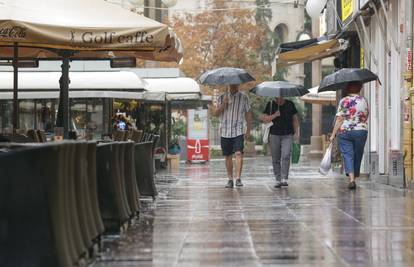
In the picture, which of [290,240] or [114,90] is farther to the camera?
[114,90]

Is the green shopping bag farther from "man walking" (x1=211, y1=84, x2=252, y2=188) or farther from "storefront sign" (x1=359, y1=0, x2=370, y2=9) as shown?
"man walking" (x1=211, y1=84, x2=252, y2=188)

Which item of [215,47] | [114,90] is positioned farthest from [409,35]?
[215,47]

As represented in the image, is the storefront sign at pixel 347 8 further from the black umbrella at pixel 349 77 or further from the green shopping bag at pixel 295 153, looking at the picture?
the green shopping bag at pixel 295 153

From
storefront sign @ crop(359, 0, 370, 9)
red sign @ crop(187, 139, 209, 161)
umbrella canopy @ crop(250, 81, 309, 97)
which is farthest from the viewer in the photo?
red sign @ crop(187, 139, 209, 161)

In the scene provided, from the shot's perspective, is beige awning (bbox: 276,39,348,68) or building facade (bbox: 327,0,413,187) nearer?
building facade (bbox: 327,0,413,187)

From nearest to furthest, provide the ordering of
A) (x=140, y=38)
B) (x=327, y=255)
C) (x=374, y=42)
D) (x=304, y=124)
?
(x=327, y=255)
(x=140, y=38)
(x=374, y=42)
(x=304, y=124)

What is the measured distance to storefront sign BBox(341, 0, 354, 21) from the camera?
18.5m

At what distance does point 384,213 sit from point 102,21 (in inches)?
166

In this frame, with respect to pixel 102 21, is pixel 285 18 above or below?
above

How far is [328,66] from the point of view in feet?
189

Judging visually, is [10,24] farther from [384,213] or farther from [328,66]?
[328,66]

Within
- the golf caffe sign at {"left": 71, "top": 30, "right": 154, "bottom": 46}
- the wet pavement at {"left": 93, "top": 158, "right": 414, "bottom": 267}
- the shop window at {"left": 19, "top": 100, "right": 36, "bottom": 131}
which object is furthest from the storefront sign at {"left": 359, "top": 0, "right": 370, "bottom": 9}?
the shop window at {"left": 19, "top": 100, "right": 36, "bottom": 131}

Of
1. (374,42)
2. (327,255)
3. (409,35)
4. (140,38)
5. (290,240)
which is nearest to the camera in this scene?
(327,255)

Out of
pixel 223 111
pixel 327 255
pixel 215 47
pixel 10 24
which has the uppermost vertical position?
pixel 215 47
